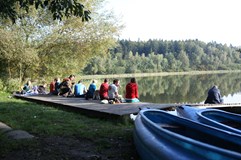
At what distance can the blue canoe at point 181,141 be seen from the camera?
3096 mm

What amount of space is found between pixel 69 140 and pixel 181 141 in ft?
9.75

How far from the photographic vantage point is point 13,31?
2047 centimetres

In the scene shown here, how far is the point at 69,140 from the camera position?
596 centimetres

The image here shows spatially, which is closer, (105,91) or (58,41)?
(105,91)

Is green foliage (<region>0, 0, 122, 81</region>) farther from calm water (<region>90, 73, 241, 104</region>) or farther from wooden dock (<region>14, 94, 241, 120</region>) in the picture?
wooden dock (<region>14, 94, 241, 120</region>)

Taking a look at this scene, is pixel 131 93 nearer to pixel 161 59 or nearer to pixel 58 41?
pixel 58 41

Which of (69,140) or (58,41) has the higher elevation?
(58,41)

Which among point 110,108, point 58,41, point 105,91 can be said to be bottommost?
point 110,108

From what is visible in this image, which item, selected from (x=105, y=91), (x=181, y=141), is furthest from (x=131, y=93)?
(x=181, y=141)

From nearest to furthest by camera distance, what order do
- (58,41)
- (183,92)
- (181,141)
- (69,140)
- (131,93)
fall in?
1. (181,141)
2. (69,140)
3. (131,93)
4. (58,41)
5. (183,92)

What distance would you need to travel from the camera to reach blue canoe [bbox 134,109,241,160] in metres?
3.10

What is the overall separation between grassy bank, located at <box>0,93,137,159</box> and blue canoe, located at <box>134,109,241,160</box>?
25.2 inches

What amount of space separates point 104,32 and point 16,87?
7.16 m

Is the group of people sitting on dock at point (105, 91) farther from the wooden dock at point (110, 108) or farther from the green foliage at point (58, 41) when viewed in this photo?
the green foliage at point (58, 41)
